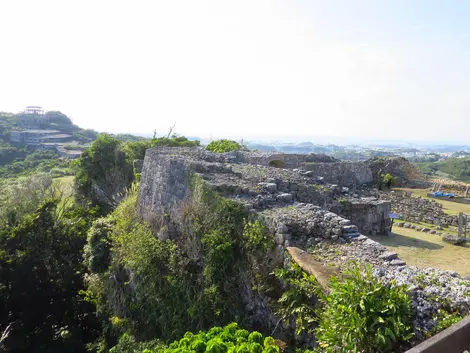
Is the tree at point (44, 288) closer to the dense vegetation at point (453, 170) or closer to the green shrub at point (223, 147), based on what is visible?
the green shrub at point (223, 147)

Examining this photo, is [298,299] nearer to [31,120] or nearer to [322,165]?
[322,165]

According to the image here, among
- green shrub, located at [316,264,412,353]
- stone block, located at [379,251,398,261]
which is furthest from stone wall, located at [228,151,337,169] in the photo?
green shrub, located at [316,264,412,353]

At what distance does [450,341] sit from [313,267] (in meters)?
2.34

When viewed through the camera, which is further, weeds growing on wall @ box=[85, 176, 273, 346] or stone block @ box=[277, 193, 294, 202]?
stone block @ box=[277, 193, 294, 202]

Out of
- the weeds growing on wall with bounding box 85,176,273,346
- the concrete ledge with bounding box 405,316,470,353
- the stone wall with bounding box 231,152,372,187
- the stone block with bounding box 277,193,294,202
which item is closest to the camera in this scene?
the concrete ledge with bounding box 405,316,470,353

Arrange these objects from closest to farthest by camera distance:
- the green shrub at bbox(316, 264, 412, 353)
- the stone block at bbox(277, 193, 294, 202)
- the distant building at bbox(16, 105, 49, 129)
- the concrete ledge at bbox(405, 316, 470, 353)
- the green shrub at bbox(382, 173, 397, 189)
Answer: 1. the concrete ledge at bbox(405, 316, 470, 353)
2. the green shrub at bbox(316, 264, 412, 353)
3. the stone block at bbox(277, 193, 294, 202)
4. the green shrub at bbox(382, 173, 397, 189)
5. the distant building at bbox(16, 105, 49, 129)

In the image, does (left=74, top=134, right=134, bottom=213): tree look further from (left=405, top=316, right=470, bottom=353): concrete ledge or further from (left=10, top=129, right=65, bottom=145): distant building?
(left=10, top=129, right=65, bottom=145): distant building

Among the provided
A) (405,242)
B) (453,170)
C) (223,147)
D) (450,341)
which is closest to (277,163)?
(223,147)

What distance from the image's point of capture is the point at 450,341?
9.93 feet

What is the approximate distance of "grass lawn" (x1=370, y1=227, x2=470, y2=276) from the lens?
8781 millimetres

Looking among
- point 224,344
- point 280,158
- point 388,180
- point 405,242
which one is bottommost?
point 405,242

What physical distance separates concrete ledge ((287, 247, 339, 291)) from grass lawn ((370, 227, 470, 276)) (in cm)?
437

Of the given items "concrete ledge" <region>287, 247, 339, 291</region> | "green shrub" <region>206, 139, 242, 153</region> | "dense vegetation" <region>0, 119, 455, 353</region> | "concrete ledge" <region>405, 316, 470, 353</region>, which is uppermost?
"green shrub" <region>206, 139, 242, 153</region>

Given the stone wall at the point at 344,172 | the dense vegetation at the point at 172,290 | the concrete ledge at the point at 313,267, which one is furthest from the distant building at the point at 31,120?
the concrete ledge at the point at 313,267
